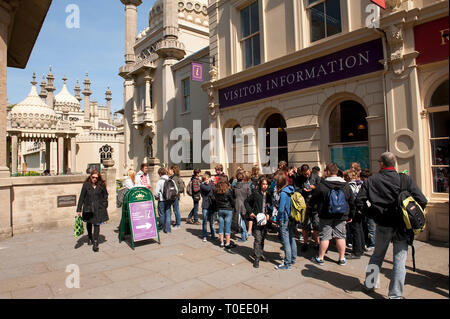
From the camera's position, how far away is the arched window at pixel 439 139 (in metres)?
6.71

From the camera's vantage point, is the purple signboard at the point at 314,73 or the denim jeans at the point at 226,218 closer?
the denim jeans at the point at 226,218

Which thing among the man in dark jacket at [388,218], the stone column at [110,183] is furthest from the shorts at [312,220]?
the stone column at [110,183]

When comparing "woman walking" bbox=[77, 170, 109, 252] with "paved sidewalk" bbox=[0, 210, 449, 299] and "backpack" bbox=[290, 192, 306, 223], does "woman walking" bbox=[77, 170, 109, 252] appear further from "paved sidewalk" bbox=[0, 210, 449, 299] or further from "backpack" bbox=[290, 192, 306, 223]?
"backpack" bbox=[290, 192, 306, 223]

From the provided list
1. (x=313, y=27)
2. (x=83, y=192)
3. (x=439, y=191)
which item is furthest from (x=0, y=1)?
(x=439, y=191)

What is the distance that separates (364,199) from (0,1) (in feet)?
33.4

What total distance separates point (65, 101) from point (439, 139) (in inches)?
2320

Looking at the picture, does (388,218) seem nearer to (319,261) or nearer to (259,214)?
(319,261)

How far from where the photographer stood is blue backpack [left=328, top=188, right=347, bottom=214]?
5059 millimetres

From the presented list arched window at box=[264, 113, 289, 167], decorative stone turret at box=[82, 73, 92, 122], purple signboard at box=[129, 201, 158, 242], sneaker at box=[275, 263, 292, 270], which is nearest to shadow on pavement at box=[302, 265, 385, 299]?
sneaker at box=[275, 263, 292, 270]

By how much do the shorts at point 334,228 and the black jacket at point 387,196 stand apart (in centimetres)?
123

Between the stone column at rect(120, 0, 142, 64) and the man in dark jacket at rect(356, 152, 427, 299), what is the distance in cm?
2533

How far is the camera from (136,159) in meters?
24.4

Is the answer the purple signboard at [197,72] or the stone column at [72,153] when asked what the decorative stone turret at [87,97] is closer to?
the stone column at [72,153]
